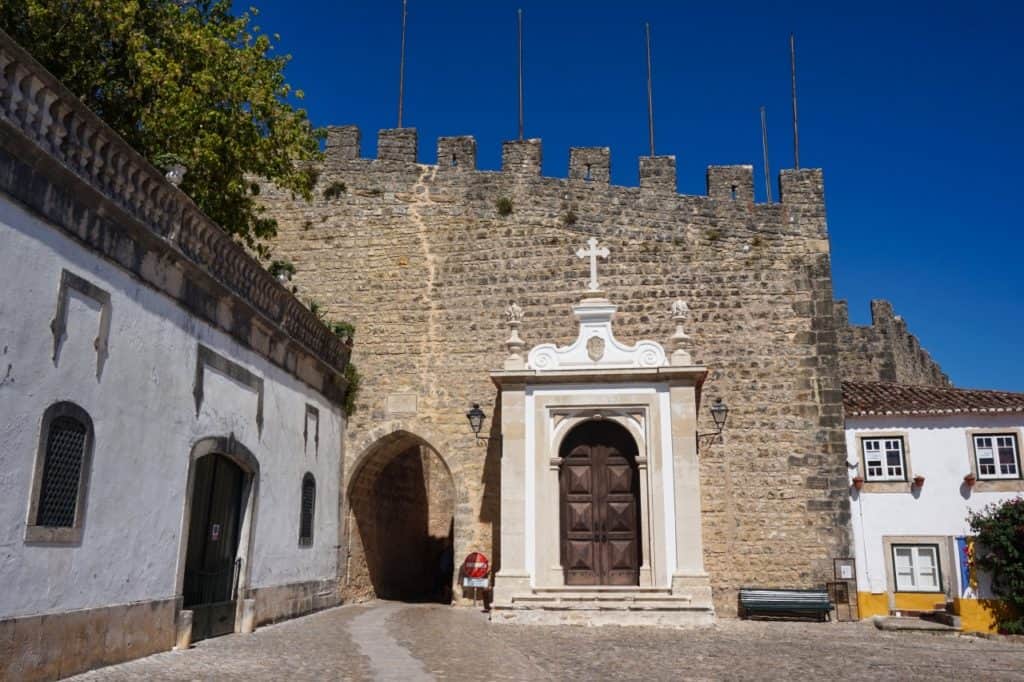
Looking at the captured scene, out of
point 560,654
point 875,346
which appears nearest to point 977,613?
point 560,654

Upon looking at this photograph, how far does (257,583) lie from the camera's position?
10852 mm

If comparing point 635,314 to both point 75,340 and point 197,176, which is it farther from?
point 75,340

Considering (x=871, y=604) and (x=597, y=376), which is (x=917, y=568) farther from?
(x=597, y=376)

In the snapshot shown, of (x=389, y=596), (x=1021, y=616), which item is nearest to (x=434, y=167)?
(x=389, y=596)

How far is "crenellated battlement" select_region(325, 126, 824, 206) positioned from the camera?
52.3 feet

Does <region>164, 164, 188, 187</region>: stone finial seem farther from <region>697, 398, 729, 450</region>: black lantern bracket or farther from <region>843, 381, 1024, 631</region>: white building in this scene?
<region>843, 381, 1024, 631</region>: white building

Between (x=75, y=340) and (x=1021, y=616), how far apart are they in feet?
43.9

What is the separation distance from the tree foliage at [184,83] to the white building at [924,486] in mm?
10651

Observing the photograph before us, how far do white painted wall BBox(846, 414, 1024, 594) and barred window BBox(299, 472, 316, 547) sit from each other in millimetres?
8996

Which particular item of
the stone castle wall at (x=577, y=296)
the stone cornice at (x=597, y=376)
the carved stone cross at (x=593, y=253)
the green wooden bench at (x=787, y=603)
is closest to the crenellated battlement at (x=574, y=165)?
the stone castle wall at (x=577, y=296)

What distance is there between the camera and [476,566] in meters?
14.5

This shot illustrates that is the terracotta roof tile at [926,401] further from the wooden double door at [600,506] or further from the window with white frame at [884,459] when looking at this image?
the wooden double door at [600,506]

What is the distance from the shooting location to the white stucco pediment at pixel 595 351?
13617mm

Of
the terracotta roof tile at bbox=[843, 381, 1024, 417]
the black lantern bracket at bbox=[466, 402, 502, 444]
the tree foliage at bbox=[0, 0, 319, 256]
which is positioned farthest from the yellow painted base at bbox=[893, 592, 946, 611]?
the tree foliage at bbox=[0, 0, 319, 256]
